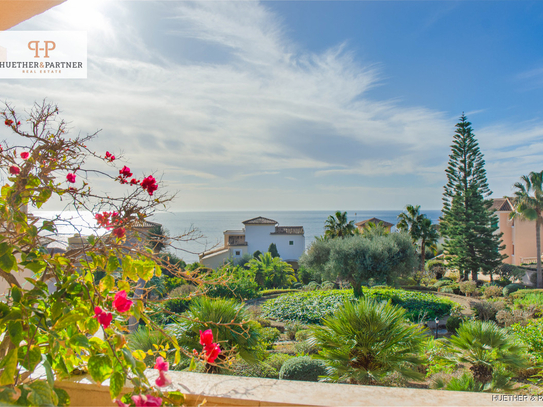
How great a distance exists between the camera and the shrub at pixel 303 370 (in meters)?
3.96

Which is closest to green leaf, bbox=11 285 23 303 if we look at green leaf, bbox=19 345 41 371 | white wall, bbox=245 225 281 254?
green leaf, bbox=19 345 41 371

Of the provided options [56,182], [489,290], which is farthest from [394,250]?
[56,182]

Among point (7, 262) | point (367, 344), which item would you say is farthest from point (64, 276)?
point (367, 344)

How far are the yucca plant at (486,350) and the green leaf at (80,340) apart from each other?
4401 millimetres

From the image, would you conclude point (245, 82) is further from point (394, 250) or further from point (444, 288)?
point (444, 288)

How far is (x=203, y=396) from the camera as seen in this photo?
147 cm

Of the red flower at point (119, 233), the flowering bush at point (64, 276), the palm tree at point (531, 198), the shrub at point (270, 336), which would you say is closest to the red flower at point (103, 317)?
the flowering bush at point (64, 276)

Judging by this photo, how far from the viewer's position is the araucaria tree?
21.1 metres

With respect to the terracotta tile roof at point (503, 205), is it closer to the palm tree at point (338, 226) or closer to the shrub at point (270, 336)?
the palm tree at point (338, 226)

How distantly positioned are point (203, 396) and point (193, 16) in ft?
10.5

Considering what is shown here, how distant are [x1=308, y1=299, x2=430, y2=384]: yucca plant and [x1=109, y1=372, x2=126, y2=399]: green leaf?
9.01 feet

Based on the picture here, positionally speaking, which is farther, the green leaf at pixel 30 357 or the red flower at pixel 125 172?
the red flower at pixel 125 172

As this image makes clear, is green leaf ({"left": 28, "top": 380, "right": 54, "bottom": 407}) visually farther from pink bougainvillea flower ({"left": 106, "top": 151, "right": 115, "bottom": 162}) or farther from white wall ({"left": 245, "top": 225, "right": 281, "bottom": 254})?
white wall ({"left": 245, "top": 225, "right": 281, "bottom": 254})

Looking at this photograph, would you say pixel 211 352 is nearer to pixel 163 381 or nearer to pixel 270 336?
pixel 163 381
